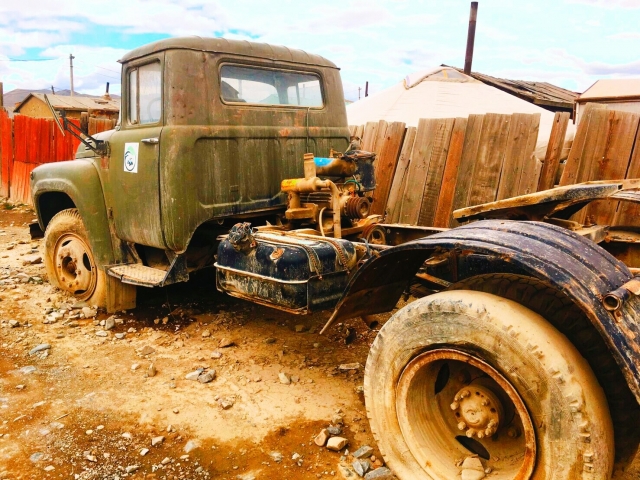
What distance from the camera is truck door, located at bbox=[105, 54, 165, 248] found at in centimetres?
407

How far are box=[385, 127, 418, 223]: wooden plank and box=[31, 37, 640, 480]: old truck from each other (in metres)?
1.22

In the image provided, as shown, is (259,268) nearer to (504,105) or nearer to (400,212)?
(400,212)

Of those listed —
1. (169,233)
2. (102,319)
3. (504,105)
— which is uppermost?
(504,105)

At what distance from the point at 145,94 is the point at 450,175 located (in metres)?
3.12

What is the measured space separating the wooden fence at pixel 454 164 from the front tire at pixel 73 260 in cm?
311

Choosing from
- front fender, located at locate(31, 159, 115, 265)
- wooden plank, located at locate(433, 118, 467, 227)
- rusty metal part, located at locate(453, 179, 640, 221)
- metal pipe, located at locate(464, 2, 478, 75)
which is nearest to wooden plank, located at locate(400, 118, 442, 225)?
wooden plank, located at locate(433, 118, 467, 227)

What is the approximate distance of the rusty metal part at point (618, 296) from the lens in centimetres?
188

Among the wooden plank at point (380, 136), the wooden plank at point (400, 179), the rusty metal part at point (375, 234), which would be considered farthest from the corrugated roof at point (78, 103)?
the rusty metal part at point (375, 234)

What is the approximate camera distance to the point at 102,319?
4973mm

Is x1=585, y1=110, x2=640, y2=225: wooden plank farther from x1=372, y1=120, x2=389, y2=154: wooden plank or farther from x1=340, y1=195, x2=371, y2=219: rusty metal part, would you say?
x1=372, y1=120, x2=389, y2=154: wooden plank

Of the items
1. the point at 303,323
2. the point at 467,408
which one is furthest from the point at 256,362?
the point at 467,408

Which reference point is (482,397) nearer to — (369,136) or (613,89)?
(369,136)

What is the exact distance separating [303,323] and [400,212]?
1.97 metres

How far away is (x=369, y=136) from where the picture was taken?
255 inches
